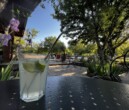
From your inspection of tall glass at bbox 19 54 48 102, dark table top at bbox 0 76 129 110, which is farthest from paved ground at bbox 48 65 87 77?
tall glass at bbox 19 54 48 102

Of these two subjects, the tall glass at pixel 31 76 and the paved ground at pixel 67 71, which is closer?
the tall glass at pixel 31 76

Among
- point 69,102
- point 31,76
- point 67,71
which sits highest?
point 31,76

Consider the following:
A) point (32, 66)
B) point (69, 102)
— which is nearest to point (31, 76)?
point (32, 66)

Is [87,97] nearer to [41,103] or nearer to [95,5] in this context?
[41,103]

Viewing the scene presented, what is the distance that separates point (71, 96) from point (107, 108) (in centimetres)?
23

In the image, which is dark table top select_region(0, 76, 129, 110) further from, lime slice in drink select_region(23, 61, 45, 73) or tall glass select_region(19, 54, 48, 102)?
lime slice in drink select_region(23, 61, 45, 73)

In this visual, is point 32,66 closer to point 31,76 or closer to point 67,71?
point 31,76

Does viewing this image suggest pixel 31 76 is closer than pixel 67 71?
Yes

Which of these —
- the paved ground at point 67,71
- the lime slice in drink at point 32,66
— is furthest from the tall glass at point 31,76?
the paved ground at point 67,71

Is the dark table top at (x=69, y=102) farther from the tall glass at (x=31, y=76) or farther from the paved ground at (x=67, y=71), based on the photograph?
the paved ground at (x=67, y=71)

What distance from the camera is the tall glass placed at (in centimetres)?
77

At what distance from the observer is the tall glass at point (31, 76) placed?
0.77m

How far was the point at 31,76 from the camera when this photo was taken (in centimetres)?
77

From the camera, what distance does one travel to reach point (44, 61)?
0.82 metres
